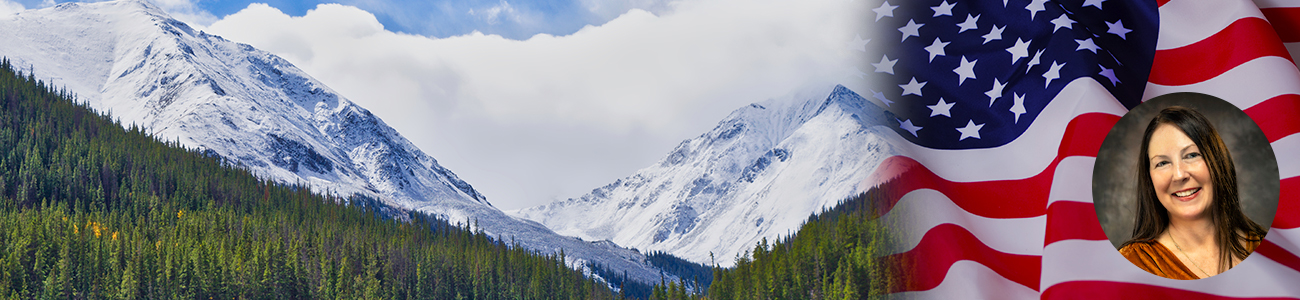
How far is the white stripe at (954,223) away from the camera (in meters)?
9.74

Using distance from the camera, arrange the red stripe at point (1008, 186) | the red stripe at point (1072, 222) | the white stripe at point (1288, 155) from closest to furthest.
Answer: the white stripe at point (1288, 155), the red stripe at point (1072, 222), the red stripe at point (1008, 186)

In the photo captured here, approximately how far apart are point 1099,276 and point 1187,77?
2924 millimetres

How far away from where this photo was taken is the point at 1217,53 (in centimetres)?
970

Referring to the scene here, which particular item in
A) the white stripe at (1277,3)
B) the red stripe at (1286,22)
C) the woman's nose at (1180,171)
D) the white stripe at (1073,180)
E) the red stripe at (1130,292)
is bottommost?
the red stripe at (1130,292)

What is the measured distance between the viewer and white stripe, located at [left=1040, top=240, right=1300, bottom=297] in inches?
312

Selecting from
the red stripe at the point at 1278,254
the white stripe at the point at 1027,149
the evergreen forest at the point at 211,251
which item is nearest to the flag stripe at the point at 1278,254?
the red stripe at the point at 1278,254

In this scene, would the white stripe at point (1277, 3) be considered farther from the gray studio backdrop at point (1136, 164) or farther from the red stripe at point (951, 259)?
the red stripe at point (951, 259)

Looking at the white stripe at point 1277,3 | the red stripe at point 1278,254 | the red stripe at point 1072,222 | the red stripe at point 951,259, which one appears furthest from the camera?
the white stripe at point 1277,3

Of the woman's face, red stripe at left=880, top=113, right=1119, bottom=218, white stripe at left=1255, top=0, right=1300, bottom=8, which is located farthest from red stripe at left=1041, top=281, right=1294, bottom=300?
white stripe at left=1255, top=0, right=1300, bottom=8

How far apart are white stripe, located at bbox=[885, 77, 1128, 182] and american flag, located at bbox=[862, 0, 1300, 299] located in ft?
0.05

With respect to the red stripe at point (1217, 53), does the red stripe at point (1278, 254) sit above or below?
below

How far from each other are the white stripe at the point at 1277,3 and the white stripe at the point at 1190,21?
311mm

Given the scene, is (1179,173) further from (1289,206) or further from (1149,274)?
(1289,206)

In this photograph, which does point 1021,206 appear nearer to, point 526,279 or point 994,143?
point 994,143
